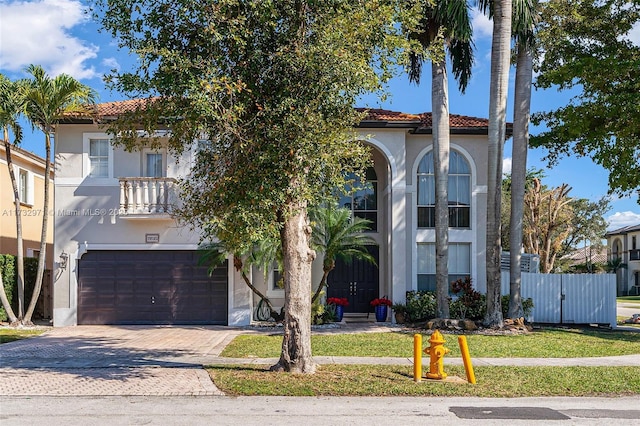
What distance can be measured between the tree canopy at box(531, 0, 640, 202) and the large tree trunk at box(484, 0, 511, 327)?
1478mm

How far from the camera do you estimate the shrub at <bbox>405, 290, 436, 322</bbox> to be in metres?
19.3

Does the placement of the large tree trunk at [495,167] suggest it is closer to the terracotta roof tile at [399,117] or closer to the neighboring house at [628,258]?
the terracotta roof tile at [399,117]

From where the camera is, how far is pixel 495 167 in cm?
1788

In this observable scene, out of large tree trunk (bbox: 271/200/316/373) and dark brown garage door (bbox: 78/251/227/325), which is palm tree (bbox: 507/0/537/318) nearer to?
dark brown garage door (bbox: 78/251/227/325)

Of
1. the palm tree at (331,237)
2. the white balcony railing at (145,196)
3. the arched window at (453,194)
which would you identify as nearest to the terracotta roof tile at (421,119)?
the arched window at (453,194)

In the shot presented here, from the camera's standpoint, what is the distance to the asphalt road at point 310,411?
25.7 feet

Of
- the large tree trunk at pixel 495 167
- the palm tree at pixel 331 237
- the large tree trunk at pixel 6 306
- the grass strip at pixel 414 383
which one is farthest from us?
the large tree trunk at pixel 6 306

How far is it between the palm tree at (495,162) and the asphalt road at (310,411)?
8559mm

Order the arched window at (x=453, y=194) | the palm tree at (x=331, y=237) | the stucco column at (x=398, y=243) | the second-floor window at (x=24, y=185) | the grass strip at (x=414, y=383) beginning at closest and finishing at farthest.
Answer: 1. the grass strip at (x=414, y=383)
2. the palm tree at (x=331, y=237)
3. the stucco column at (x=398, y=243)
4. the arched window at (x=453, y=194)
5. the second-floor window at (x=24, y=185)

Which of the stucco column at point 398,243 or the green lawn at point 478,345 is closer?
the green lawn at point 478,345

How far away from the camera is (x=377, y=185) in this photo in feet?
73.3

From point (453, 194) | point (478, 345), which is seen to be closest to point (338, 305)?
point (453, 194)

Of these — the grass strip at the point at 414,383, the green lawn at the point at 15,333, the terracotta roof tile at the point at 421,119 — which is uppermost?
the terracotta roof tile at the point at 421,119

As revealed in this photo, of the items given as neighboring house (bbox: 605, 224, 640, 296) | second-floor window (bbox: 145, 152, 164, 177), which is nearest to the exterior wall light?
second-floor window (bbox: 145, 152, 164, 177)
